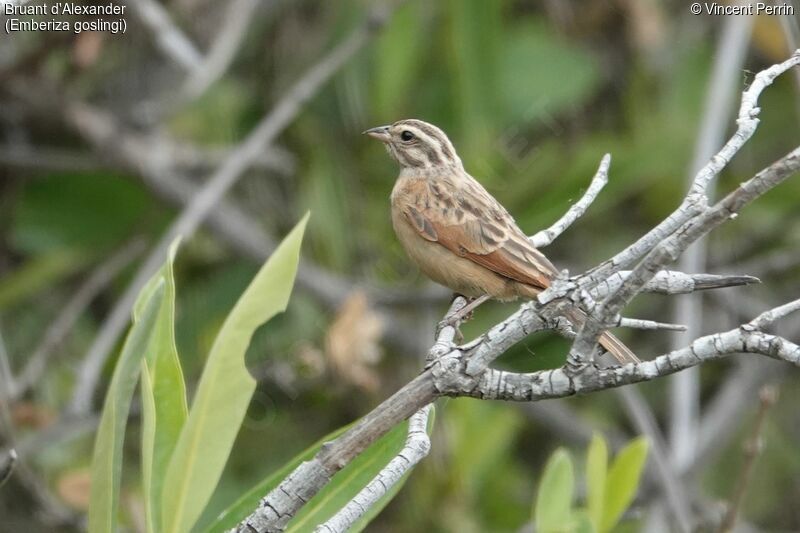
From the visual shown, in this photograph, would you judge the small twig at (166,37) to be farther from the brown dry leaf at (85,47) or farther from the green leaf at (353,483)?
the green leaf at (353,483)

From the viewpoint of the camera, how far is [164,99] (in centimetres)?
704

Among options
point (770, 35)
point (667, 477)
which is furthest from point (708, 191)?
point (667, 477)

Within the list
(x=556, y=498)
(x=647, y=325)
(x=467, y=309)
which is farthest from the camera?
(x=467, y=309)

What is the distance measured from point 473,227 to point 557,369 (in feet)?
6.68

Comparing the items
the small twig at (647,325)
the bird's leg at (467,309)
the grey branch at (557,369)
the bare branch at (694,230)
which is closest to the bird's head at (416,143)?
the bird's leg at (467,309)

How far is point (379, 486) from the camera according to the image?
2799 millimetres

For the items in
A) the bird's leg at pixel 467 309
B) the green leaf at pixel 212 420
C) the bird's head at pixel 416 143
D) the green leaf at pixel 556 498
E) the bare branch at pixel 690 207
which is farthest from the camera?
the bird's head at pixel 416 143

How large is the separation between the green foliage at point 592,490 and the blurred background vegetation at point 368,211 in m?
1.65

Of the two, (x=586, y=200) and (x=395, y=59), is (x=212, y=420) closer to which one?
(x=586, y=200)

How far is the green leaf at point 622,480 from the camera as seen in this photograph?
4.36m

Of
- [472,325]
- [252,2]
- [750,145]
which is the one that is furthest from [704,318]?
[252,2]

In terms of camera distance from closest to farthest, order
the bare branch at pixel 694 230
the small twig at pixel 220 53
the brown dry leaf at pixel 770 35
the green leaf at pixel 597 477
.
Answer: the bare branch at pixel 694 230 → the green leaf at pixel 597 477 → the small twig at pixel 220 53 → the brown dry leaf at pixel 770 35

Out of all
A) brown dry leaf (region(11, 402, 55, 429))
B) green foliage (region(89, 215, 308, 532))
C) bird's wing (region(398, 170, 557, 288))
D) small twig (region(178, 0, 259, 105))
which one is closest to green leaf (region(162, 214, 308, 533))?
green foliage (region(89, 215, 308, 532))

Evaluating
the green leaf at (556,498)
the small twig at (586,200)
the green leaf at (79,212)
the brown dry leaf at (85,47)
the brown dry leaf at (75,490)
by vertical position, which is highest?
the brown dry leaf at (85,47)
